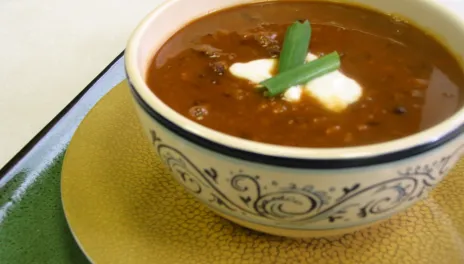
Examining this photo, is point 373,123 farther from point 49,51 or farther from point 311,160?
point 49,51

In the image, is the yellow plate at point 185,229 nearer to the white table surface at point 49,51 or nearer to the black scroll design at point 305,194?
the black scroll design at point 305,194

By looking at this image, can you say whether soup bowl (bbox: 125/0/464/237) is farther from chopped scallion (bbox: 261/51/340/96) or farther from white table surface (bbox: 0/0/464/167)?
white table surface (bbox: 0/0/464/167)

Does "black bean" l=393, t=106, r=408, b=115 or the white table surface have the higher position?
"black bean" l=393, t=106, r=408, b=115

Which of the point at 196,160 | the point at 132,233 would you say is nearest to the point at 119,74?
the point at 132,233

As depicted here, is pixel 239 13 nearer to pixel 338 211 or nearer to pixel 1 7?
pixel 338 211

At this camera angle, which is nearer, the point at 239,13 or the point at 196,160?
the point at 196,160

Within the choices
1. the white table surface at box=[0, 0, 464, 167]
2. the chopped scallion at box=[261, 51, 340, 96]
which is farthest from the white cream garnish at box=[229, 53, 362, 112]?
the white table surface at box=[0, 0, 464, 167]
